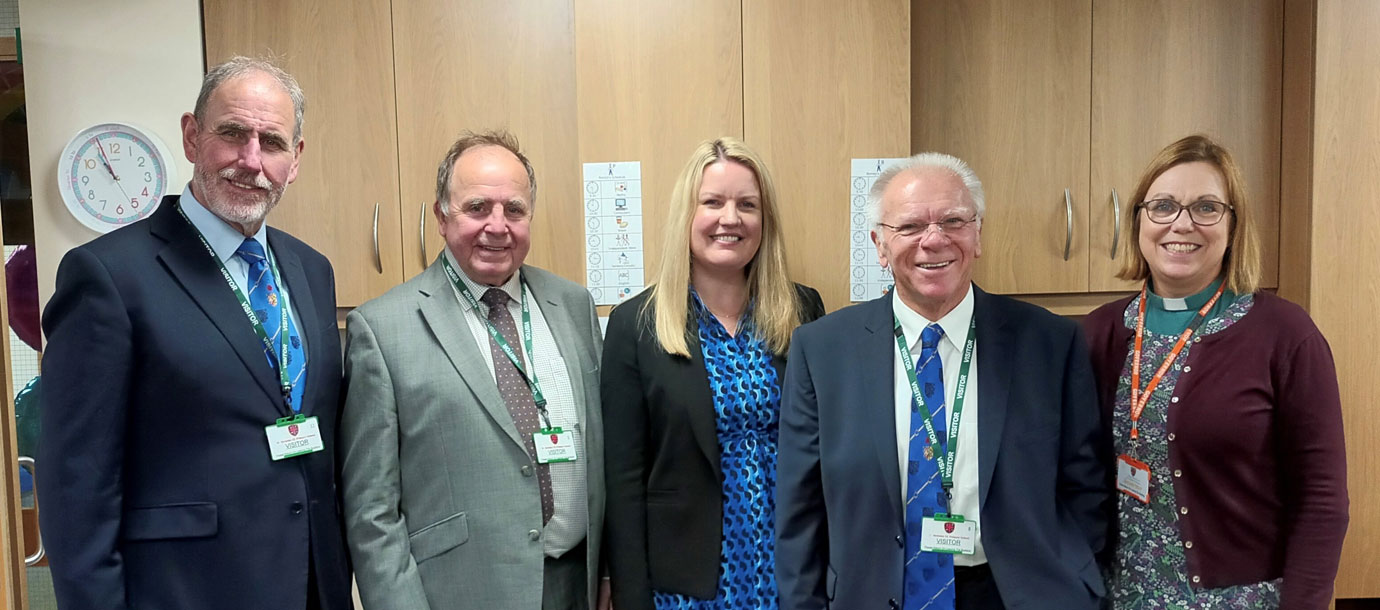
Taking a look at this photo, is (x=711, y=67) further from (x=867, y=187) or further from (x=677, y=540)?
(x=677, y=540)

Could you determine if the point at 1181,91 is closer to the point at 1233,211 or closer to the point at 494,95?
the point at 1233,211

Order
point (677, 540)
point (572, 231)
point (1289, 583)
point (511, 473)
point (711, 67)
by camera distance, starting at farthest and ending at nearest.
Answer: point (572, 231) < point (711, 67) < point (677, 540) < point (511, 473) < point (1289, 583)

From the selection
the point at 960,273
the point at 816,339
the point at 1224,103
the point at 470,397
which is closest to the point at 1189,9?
the point at 1224,103

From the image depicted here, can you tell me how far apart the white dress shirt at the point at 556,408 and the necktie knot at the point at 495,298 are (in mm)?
10

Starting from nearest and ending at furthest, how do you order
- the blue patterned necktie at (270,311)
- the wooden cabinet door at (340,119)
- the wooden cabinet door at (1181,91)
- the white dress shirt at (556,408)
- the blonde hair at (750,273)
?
the blue patterned necktie at (270,311) → the white dress shirt at (556,408) → the blonde hair at (750,273) → the wooden cabinet door at (340,119) → the wooden cabinet door at (1181,91)

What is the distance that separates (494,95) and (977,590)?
228cm

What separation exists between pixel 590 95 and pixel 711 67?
1.38 ft

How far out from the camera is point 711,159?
199 centimetres

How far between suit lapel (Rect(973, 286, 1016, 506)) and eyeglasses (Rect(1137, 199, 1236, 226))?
0.43 m

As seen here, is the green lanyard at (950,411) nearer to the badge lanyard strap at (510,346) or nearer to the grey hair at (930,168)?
the grey hair at (930,168)

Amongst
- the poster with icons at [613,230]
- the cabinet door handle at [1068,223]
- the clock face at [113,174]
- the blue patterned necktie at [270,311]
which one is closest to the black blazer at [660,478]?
the blue patterned necktie at [270,311]

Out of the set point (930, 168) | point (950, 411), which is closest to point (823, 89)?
point (930, 168)

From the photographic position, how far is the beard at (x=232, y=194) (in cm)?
154

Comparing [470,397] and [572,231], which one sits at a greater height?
[572,231]
